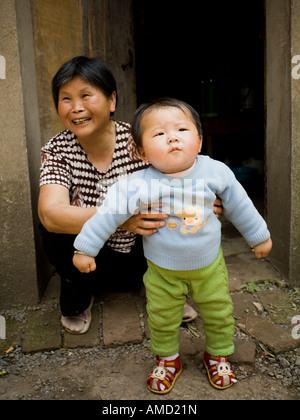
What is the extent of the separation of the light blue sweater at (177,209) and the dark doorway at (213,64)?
402 cm

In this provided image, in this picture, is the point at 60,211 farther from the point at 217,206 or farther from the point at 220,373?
the point at 220,373

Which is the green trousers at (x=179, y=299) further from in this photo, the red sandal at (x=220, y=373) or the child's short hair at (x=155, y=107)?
the child's short hair at (x=155, y=107)

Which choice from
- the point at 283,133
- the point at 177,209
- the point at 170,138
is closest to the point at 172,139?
the point at 170,138

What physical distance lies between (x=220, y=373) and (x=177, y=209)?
0.77 metres

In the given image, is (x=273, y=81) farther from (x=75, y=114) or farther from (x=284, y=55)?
(x=75, y=114)

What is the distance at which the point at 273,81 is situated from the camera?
265 centimetres

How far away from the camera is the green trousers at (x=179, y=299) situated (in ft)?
5.68

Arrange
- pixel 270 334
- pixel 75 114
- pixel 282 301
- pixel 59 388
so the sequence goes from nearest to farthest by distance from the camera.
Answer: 1. pixel 59 388
2. pixel 75 114
3. pixel 270 334
4. pixel 282 301

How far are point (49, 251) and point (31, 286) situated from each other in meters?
0.39

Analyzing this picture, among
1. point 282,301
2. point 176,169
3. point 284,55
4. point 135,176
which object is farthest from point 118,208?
point 284,55

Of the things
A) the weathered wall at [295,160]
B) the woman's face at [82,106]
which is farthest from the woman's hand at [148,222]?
the weathered wall at [295,160]

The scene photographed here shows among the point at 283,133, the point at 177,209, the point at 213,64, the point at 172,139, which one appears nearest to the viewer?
the point at 172,139

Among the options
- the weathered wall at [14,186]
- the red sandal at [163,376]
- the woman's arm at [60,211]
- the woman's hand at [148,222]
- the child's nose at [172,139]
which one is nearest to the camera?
the child's nose at [172,139]

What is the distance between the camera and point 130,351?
210 cm
